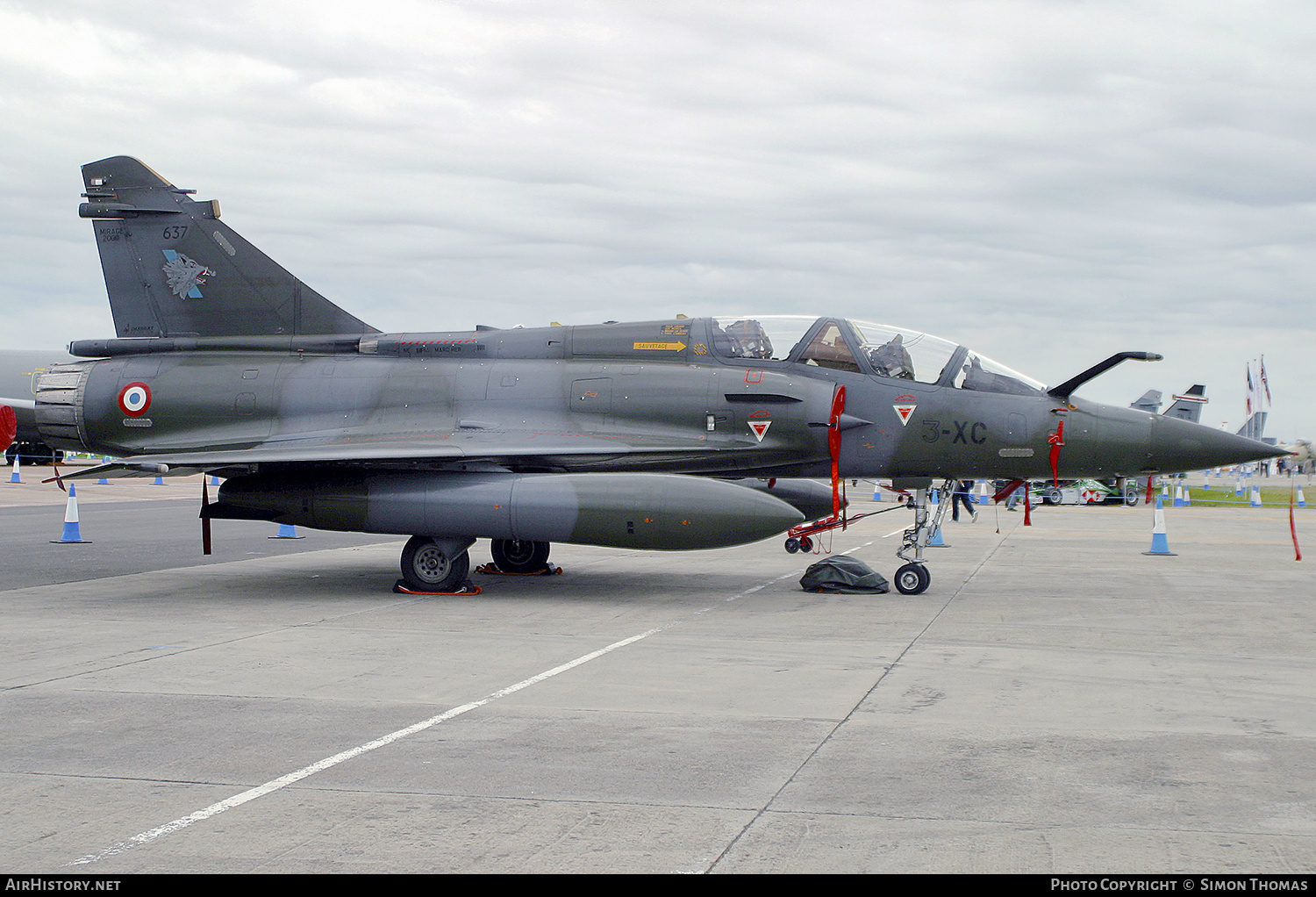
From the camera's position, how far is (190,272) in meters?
14.0

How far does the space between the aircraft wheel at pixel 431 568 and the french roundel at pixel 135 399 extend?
154 inches

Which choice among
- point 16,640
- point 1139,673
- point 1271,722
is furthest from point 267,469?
point 1271,722

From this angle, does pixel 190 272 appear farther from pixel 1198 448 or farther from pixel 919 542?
pixel 1198 448

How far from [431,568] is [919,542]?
534cm

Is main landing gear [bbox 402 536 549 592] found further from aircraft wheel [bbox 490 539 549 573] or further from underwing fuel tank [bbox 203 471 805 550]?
aircraft wheel [bbox 490 539 549 573]

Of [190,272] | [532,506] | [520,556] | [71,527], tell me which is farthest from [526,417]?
[71,527]

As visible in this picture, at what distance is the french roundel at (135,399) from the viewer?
1334 centimetres

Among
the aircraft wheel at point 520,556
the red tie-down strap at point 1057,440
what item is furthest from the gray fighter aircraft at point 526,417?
the aircraft wheel at point 520,556

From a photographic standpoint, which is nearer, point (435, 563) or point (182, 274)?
point (435, 563)

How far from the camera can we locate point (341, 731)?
5.91 metres

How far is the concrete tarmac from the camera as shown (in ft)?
13.8

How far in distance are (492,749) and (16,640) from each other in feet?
17.1

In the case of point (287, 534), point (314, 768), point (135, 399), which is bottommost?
point (287, 534)
